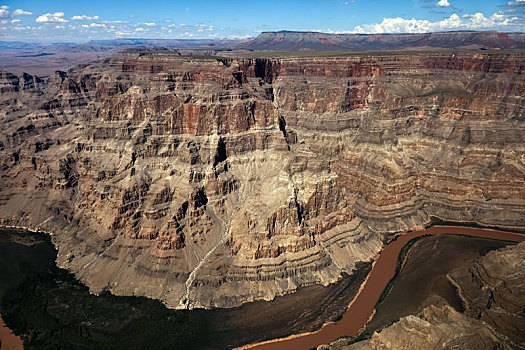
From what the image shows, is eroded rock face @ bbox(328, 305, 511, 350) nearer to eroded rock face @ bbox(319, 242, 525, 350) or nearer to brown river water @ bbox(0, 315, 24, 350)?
eroded rock face @ bbox(319, 242, 525, 350)

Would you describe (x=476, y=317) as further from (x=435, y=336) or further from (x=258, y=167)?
(x=258, y=167)

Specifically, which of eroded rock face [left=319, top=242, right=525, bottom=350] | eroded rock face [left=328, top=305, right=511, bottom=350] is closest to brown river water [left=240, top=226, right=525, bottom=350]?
eroded rock face [left=319, top=242, right=525, bottom=350]

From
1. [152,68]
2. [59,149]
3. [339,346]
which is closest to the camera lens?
[339,346]

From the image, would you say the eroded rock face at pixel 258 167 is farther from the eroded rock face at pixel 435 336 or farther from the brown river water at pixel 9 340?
the eroded rock face at pixel 435 336

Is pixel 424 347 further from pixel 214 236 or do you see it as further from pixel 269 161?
pixel 269 161

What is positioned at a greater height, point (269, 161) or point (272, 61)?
point (272, 61)

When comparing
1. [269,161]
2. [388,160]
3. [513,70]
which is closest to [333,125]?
[388,160]

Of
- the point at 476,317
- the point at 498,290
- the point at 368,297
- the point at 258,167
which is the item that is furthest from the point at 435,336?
the point at 258,167
